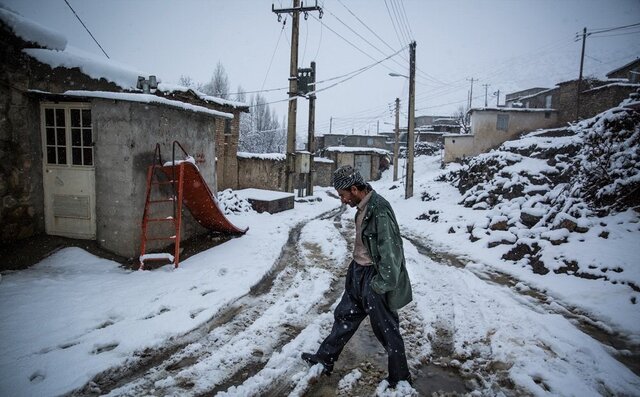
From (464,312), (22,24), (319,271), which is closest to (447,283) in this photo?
(464,312)

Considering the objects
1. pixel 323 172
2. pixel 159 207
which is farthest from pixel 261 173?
pixel 159 207

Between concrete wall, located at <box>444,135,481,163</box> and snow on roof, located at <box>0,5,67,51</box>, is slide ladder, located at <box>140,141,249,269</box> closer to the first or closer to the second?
snow on roof, located at <box>0,5,67,51</box>

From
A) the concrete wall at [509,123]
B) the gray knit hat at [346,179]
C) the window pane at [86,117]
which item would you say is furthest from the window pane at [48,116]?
Answer: the concrete wall at [509,123]

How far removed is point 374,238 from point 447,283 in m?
3.64

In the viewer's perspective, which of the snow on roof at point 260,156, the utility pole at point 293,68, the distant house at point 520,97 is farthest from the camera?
the distant house at point 520,97

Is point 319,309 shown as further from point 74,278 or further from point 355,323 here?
point 74,278

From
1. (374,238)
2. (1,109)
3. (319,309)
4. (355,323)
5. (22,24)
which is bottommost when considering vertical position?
(319,309)

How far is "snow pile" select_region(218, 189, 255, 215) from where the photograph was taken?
1173 centimetres

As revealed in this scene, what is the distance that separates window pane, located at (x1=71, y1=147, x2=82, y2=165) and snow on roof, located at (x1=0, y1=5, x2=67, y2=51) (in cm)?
231

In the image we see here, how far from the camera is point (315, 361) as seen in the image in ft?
10.8

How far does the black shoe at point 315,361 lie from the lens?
3250 millimetres

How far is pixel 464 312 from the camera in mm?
4660

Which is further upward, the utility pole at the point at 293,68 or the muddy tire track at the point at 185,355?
the utility pole at the point at 293,68

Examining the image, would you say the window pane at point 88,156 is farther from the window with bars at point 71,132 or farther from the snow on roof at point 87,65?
the snow on roof at point 87,65
